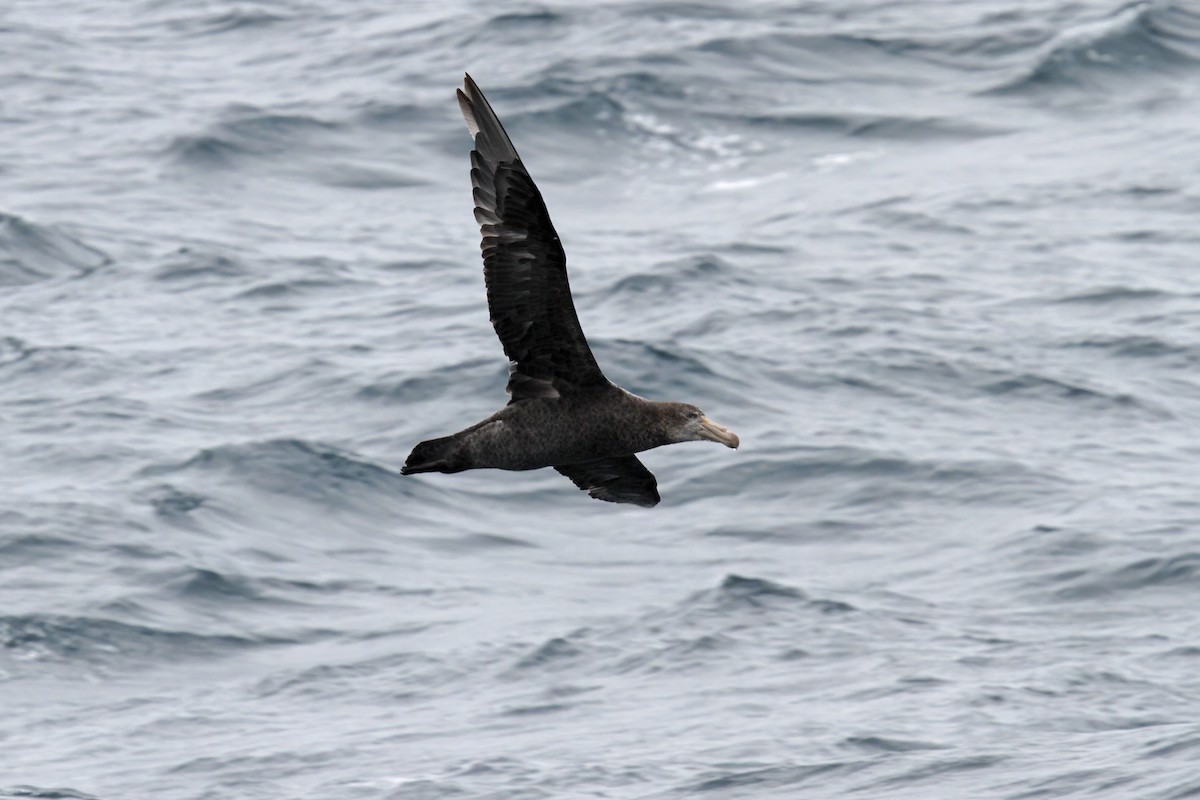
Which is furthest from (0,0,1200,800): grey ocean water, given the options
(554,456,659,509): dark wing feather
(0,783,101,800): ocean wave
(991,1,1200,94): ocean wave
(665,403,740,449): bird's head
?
(665,403,740,449): bird's head

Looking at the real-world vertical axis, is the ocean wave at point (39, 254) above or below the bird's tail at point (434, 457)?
below

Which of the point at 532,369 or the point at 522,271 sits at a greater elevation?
the point at 522,271

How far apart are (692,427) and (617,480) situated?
1025 millimetres

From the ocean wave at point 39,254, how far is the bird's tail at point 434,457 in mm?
13938

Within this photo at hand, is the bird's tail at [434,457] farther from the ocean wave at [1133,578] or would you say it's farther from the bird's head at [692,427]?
the ocean wave at [1133,578]

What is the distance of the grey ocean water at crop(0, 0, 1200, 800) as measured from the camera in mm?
16266

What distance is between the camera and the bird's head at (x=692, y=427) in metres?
10.8

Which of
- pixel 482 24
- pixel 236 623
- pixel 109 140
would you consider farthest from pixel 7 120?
pixel 236 623

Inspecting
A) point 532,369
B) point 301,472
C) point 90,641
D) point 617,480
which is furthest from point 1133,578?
point 532,369

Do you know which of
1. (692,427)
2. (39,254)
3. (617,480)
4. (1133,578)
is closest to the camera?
(692,427)

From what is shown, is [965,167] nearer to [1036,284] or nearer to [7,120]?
[1036,284]

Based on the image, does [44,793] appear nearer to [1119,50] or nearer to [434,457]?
[434,457]

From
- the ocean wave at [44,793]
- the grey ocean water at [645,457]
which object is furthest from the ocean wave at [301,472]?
the ocean wave at [44,793]

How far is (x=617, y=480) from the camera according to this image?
38.6 feet
